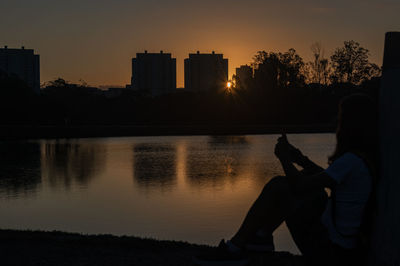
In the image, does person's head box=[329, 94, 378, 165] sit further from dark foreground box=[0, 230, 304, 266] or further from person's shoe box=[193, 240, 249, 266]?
dark foreground box=[0, 230, 304, 266]

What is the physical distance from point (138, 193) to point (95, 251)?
246 inches

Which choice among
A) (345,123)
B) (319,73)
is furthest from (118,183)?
(319,73)

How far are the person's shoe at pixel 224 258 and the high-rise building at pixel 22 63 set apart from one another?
13762cm

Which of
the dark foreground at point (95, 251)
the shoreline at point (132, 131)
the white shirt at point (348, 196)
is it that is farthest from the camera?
the shoreline at point (132, 131)

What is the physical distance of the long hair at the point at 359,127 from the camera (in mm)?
2398

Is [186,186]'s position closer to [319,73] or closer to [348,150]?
[348,150]

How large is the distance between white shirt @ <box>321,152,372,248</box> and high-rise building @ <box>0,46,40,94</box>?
13834 centimetres

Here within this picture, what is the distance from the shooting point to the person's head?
2.40 meters

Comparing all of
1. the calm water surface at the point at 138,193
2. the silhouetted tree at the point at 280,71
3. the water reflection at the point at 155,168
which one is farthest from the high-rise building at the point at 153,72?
the calm water surface at the point at 138,193

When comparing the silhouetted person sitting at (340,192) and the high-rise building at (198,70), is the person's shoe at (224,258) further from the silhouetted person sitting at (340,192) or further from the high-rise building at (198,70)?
the high-rise building at (198,70)

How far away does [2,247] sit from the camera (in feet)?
14.1

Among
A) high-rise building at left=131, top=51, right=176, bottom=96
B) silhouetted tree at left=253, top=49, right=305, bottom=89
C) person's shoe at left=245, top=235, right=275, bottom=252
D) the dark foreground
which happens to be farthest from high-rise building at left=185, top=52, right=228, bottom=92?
person's shoe at left=245, top=235, right=275, bottom=252

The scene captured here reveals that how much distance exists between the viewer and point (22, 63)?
456 ft

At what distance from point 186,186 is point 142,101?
40779mm
